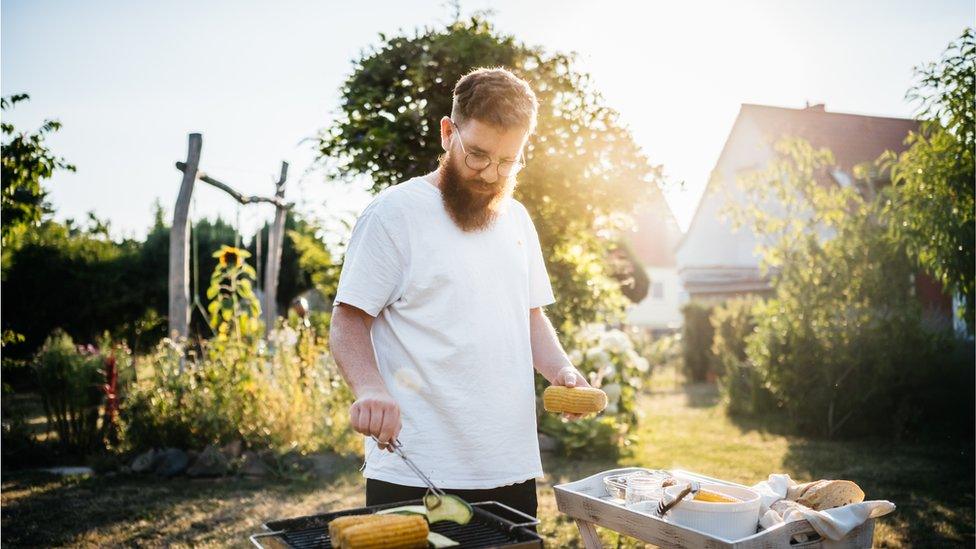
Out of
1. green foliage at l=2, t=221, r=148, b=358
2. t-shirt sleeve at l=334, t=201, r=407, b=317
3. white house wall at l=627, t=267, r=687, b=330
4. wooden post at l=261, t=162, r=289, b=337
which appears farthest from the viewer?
white house wall at l=627, t=267, r=687, b=330

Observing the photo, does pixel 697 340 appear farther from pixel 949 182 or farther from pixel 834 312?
pixel 949 182

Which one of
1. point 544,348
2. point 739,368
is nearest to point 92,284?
point 739,368

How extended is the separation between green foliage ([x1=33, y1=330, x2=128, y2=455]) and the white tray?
654 centimetres

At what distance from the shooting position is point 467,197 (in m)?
2.27

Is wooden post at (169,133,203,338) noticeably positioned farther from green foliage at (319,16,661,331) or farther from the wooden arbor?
green foliage at (319,16,661,331)

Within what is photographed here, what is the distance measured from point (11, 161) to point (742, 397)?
868 cm

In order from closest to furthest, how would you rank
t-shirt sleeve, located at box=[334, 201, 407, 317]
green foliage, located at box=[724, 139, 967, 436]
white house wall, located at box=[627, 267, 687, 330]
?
Result: t-shirt sleeve, located at box=[334, 201, 407, 317], green foliage, located at box=[724, 139, 967, 436], white house wall, located at box=[627, 267, 687, 330]

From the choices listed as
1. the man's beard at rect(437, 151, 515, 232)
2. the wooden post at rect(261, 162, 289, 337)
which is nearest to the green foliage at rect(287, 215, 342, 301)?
the wooden post at rect(261, 162, 289, 337)

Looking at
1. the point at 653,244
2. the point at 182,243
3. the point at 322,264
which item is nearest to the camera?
the point at 322,264

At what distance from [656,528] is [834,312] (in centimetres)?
743

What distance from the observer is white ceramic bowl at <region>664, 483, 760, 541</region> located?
2039mm

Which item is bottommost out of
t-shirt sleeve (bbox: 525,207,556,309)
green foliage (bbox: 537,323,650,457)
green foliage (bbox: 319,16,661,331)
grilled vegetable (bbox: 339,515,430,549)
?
green foliage (bbox: 537,323,650,457)

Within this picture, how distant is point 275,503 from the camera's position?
20.0 feet

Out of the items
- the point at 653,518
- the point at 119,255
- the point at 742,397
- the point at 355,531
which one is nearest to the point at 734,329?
the point at 742,397
